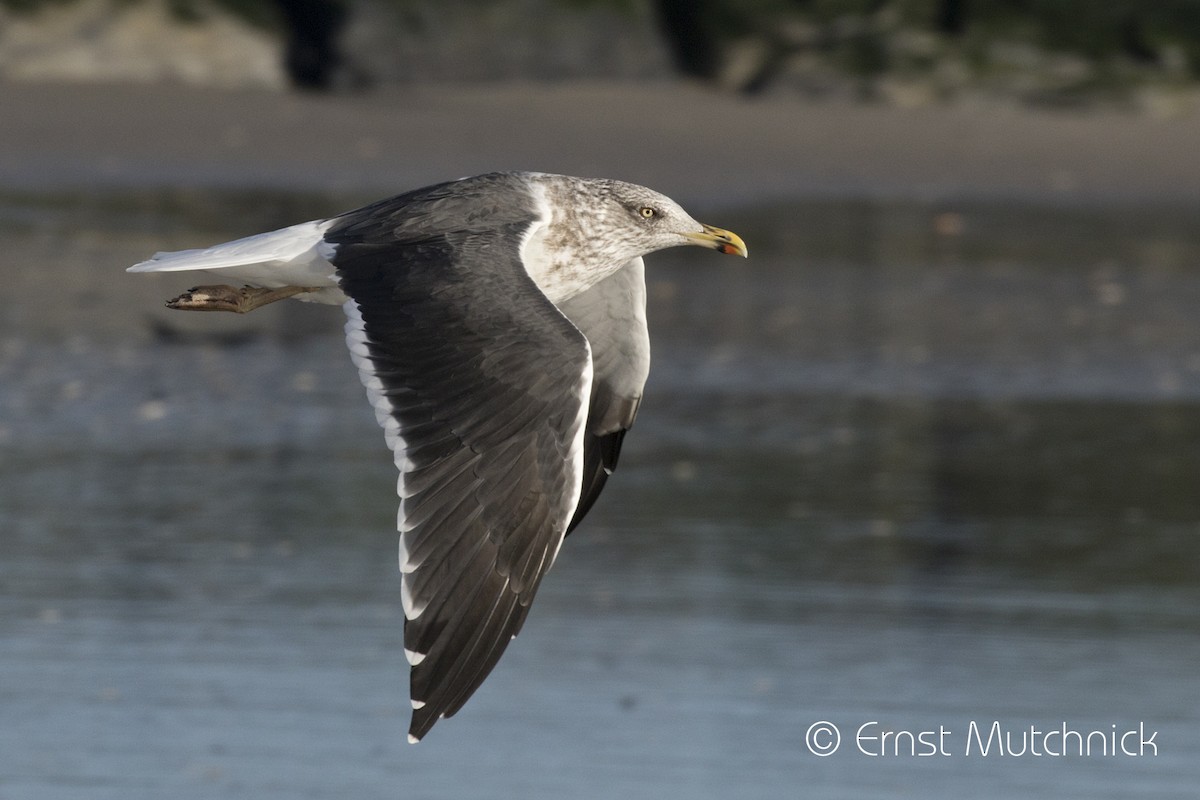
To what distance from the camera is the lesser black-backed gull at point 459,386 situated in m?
5.66

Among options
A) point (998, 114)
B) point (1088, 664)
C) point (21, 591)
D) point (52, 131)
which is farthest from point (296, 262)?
point (998, 114)

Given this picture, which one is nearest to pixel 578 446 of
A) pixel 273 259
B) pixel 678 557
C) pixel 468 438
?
pixel 468 438

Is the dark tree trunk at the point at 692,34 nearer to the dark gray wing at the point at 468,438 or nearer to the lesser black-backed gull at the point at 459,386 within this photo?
the lesser black-backed gull at the point at 459,386

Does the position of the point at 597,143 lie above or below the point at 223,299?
below

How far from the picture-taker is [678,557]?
9297mm

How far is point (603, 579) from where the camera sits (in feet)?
29.6

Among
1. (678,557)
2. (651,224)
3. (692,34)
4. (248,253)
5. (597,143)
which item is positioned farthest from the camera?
(692,34)

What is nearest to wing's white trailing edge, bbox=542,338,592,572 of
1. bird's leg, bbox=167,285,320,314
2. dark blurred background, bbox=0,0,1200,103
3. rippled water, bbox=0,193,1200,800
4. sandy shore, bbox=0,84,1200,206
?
rippled water, bbox=0,193,1200,800

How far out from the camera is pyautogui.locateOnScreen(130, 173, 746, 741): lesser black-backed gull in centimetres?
566

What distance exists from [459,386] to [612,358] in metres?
1.53

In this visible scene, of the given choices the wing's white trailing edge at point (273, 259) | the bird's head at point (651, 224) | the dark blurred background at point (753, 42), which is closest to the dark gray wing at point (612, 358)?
the bird's head at point (651, 224)

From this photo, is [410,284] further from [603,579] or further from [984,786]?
[603,579]

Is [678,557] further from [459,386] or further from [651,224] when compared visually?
[459,386]

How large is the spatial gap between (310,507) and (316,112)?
1017 cm
